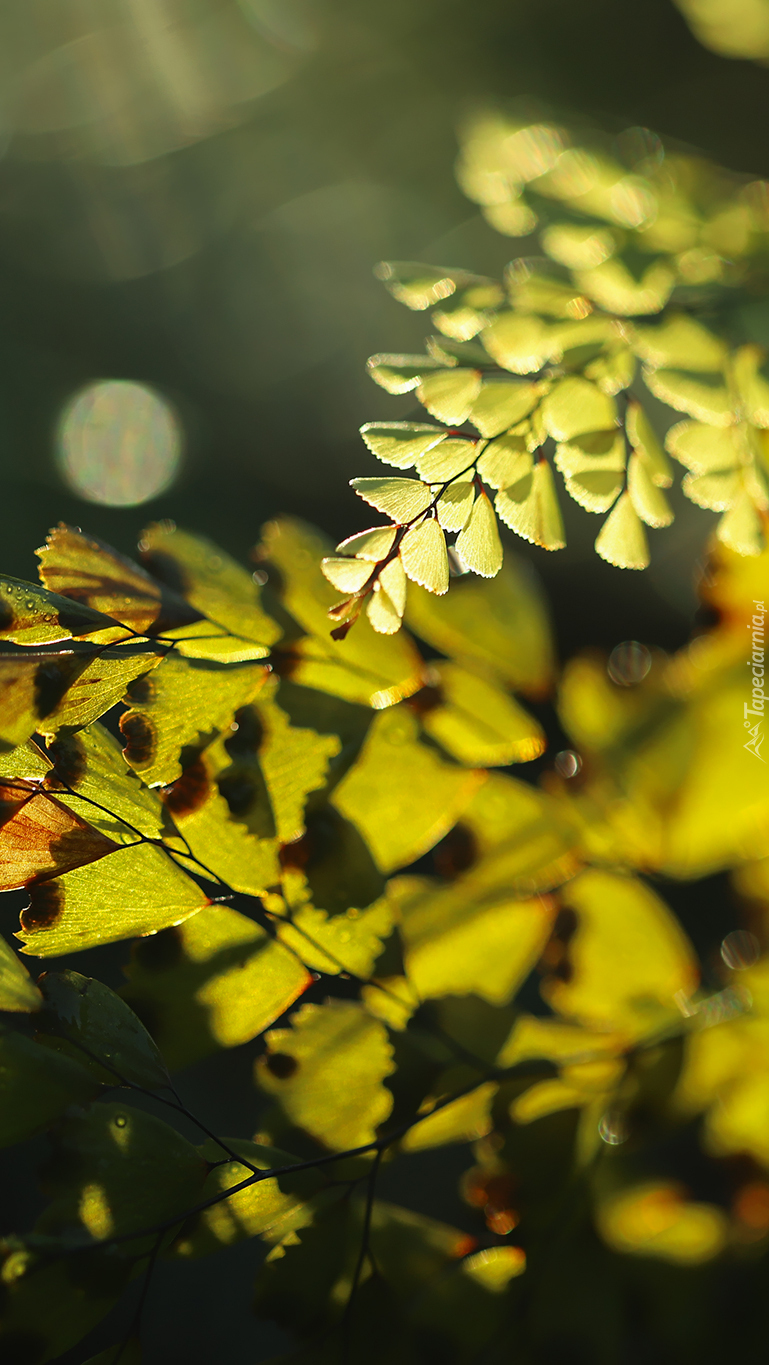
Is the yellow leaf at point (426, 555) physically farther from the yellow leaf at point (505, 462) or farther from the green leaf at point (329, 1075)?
the green leaf at point (329, 1075)

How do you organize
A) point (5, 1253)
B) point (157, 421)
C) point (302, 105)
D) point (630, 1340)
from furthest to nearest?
point (302, 105), point (157, 421), point (630, 1340), point (5, 1253)

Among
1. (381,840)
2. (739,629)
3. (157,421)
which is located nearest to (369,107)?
(157,421)

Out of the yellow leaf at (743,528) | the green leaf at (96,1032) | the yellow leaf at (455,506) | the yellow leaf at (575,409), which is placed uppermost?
the yellow leaf at (455,506)

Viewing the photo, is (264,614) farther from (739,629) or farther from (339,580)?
(739,629)

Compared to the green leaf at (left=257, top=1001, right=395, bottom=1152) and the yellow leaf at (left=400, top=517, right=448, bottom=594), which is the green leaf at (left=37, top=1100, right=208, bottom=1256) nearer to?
the green leaf at (left=257, top=1001, right=395, bottom=1152)

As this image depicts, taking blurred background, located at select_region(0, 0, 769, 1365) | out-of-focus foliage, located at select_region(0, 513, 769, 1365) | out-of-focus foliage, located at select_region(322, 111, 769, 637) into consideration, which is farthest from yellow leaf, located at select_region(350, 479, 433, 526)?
blurred background, located at select_region(0, 0, 769, 1365)

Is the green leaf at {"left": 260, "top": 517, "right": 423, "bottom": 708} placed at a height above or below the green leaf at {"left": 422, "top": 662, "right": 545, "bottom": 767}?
above

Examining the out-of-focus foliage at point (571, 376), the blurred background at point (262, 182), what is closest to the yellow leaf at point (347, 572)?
the out-of-focus foliage at point (571, 376)
